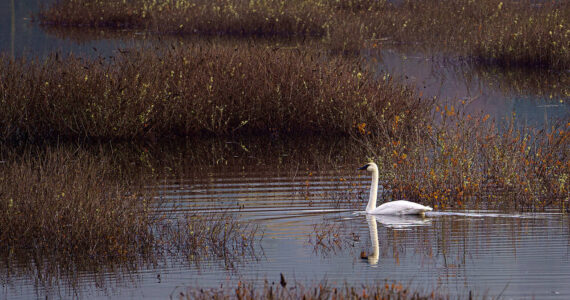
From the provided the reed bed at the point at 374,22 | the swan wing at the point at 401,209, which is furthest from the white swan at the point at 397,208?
the reed bed at the point at 374,22

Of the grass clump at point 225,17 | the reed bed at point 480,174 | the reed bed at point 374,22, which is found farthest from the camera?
the grass clump at point 225,17

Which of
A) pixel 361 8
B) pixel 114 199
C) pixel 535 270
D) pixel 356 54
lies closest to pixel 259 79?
pixel 114 199

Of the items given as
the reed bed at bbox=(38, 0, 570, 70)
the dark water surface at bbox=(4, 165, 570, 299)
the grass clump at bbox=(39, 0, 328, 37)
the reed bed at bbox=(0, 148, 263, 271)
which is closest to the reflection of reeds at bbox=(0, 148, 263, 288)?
the reed bed at bbox=(0, 148, 263, 271)

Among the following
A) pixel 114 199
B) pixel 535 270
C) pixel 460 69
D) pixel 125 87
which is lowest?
pixel 535 270

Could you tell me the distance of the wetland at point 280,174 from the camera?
9.41 meters

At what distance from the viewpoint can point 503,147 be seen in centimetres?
1371

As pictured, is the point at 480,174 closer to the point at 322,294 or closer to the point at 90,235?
the point at 90,235

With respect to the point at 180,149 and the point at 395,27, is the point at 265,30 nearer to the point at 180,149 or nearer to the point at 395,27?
the point at 395,27

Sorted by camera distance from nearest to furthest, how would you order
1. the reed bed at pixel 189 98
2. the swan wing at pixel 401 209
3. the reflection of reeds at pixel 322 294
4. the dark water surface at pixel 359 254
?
1. the reflection of reeds at pixel 322 294
2. the dark water surface at pixel 359 254
3. the swan wing at pixel 401 209
4. the reed bed at pixel 189 98

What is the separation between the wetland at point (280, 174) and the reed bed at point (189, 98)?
0.15 feet

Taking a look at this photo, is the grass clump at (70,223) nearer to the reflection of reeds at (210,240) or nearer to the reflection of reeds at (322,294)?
the reflection of reeds at (210,240)

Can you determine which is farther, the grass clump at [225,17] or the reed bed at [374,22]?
the grass clump at [225,17]

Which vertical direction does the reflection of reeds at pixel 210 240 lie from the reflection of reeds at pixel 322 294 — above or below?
above

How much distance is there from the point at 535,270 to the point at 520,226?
6.74 ft
